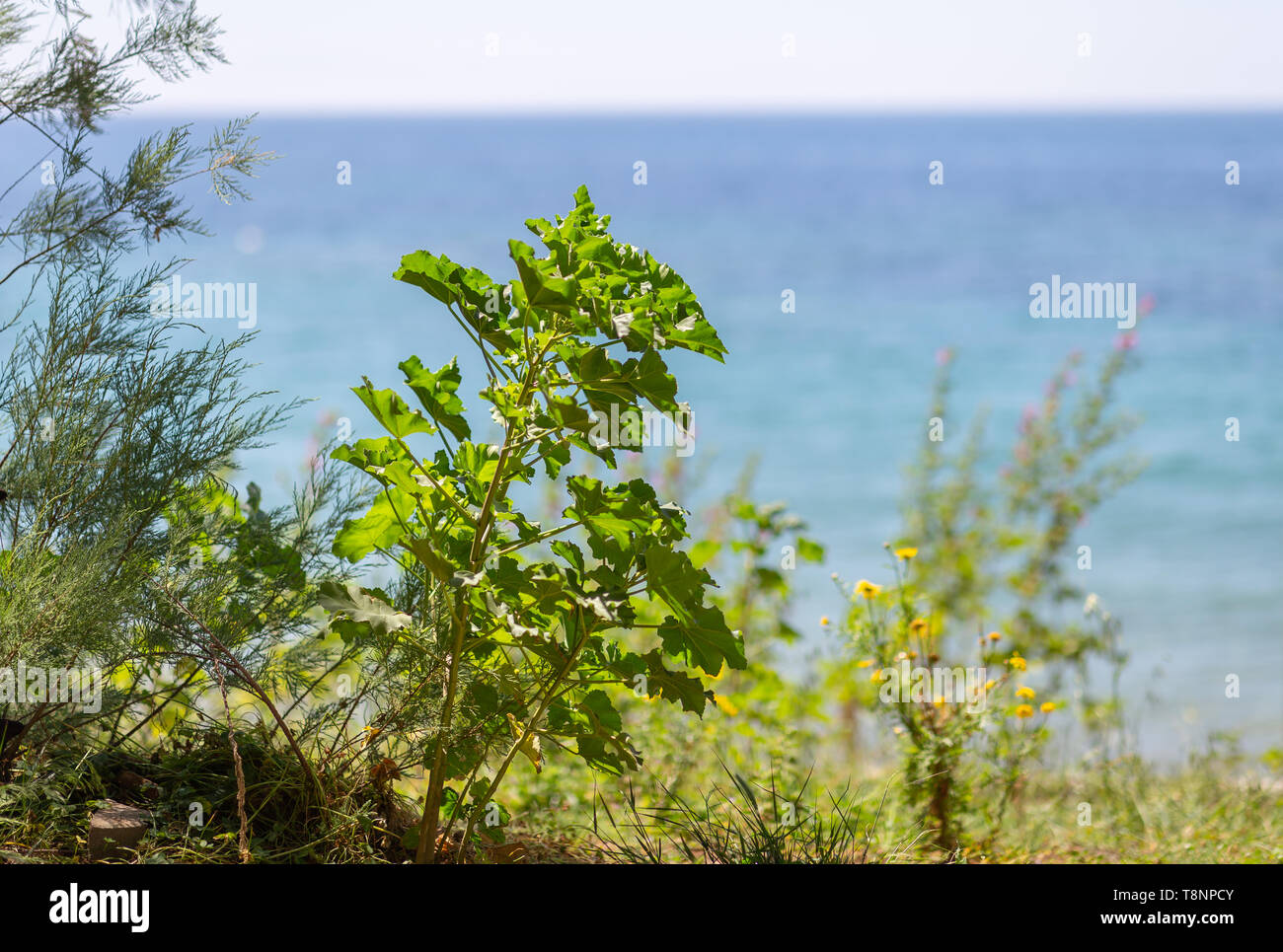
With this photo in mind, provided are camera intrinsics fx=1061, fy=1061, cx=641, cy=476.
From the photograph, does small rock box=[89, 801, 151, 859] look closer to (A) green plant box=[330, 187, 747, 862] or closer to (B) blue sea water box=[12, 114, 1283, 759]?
(A) green plant box=[330, 187, 747, 862]

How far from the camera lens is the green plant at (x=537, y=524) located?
Result: 1989mm

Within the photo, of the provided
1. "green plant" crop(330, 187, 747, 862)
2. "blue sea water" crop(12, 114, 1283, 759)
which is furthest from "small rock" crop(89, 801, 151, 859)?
"blue sea water" crop(12, 114, 1283, 759)

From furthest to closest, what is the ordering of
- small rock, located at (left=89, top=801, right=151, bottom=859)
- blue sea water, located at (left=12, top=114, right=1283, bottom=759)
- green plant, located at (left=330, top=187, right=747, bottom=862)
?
blue sea water, located at (left=12, top=114, right=1283, bottom=759)
small rock, located at (left=89, top=801, right=151, bottom=859)
green plant, located at (left=330, top=187, right=747, bottom=862)

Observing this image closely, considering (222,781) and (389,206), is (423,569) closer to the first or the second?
(222,781)

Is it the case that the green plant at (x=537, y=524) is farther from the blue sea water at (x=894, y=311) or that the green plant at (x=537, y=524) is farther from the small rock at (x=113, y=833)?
the blue sea water at (x=894, y=311)

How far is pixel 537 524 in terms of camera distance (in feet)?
7.34

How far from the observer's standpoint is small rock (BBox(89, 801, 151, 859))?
6.96 ft

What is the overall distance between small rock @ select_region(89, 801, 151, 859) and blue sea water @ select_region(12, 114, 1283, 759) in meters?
2.22

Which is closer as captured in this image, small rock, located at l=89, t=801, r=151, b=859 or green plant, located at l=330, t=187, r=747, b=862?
green plant, located at l=330, t=187, r=747, b=862

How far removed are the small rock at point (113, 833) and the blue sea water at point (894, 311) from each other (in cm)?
222

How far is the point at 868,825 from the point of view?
2.94m

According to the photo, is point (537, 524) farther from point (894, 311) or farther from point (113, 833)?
point (894, 311)

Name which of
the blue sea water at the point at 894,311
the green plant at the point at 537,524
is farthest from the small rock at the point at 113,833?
the blue sea water at the point at 894,311
